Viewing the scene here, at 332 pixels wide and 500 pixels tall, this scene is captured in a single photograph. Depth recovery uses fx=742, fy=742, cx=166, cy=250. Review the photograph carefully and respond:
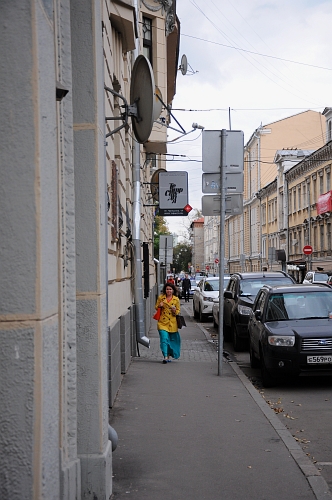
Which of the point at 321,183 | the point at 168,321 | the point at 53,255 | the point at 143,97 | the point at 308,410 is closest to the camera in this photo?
the point at 53,255

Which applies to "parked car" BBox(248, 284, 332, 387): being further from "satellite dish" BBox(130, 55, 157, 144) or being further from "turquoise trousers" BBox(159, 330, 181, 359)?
"satellite dish" BBox(130, 55, 157, 144)

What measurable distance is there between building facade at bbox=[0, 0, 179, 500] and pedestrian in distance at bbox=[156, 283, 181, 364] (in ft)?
26.0

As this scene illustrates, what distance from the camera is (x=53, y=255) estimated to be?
3.81 metres

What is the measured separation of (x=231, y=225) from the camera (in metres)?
106

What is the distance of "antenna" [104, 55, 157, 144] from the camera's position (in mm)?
6680

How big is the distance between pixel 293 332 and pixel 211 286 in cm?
1716

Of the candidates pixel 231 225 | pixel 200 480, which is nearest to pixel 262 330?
pixel 200 480

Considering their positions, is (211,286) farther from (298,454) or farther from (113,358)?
(298,454)

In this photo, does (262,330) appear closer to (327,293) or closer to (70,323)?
(327,293)

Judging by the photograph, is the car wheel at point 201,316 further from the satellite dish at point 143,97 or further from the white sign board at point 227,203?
the satellite dish at point 143,97

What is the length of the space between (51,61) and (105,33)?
6.11 metres

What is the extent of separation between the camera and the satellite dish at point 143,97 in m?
6.69

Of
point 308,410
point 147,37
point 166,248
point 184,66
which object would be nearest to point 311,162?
point 166,248

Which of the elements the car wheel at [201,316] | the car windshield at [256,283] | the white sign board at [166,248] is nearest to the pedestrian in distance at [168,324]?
the car windshield at [256,283]
